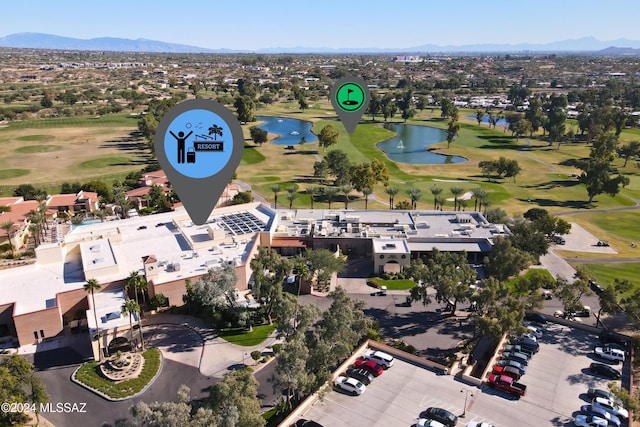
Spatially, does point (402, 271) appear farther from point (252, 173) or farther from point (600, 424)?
point (252, 173)

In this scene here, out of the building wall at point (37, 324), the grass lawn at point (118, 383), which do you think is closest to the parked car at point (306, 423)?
the grass lawn at point (118, 383)

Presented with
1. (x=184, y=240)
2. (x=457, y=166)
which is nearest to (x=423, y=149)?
(x=457, y=166)

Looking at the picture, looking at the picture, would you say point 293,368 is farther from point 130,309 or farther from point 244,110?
point 244,110

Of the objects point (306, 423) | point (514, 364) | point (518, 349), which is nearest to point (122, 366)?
point (306, 423)

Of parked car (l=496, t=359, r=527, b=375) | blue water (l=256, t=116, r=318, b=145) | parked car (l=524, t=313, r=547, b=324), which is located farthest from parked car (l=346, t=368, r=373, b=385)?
blue water (l=256, t=116, r=318, b=145)

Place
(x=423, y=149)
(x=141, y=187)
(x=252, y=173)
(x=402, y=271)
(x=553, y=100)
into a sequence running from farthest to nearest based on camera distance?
(x=553, y=100) → (x=423, y=149) → (x=252, y=173) → (x=141, y=187) → (x=402, y=271)
